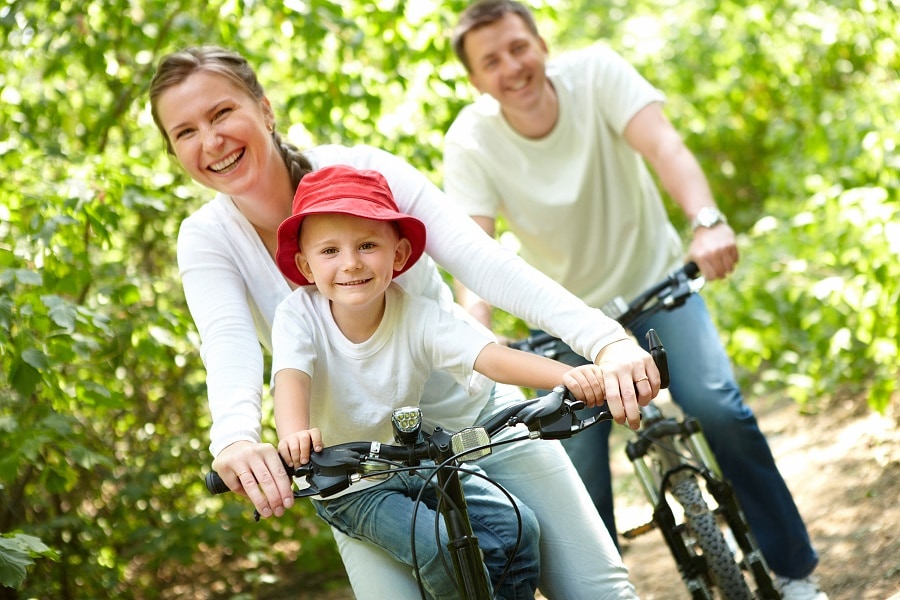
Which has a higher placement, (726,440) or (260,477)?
(260,477)

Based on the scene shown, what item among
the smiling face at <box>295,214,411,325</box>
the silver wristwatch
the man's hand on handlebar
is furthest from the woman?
the silver wristwatch

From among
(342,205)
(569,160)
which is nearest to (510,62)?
(569,160)

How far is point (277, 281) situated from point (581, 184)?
1404 mm

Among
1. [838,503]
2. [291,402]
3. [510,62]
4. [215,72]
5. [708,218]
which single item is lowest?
[838,503]

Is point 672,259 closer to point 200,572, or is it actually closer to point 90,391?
point 90,391

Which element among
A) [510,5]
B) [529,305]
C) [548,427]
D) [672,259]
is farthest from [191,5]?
[548,427]

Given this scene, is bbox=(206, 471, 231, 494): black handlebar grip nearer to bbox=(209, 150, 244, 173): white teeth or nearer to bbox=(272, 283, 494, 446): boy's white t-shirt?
bbox=(272, 283, 494, 446): boy's white t-shirt

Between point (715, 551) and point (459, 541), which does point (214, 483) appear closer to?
point (459, 541)

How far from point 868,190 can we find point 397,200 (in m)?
2.99

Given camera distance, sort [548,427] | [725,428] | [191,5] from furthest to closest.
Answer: [191,5] → [725,428] → [548,427]

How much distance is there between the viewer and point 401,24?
5105 millimetres

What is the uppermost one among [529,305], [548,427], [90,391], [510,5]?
[510,5]

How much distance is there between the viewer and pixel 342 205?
2285 millimetres

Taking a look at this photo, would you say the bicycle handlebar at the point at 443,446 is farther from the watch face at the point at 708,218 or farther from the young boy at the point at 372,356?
the watch face at the point at 708,218
